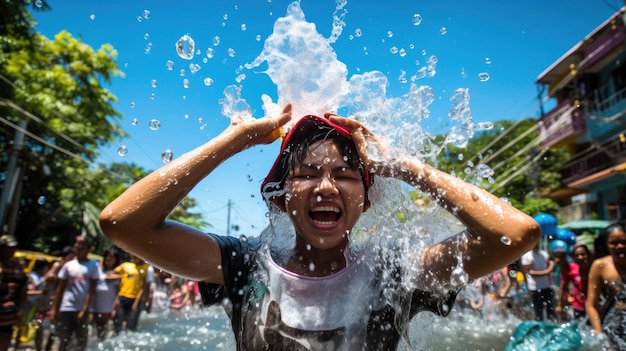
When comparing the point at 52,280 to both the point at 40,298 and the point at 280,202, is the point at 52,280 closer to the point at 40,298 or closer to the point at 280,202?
the point at 40,298

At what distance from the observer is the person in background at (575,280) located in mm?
6902

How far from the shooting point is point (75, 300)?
6.95m

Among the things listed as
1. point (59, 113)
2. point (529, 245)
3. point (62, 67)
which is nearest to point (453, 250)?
point (529, 245)

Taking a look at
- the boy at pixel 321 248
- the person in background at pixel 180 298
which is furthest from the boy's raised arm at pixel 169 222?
the person in background at pixel 180 298

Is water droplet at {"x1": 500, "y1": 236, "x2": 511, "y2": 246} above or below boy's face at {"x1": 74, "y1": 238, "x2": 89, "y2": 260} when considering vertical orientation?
below

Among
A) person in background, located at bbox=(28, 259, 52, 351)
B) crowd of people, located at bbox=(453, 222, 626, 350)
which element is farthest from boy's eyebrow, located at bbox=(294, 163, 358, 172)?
person in background, located at bbox=(28, 259, 52, 351)

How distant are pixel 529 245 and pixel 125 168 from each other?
4324cm

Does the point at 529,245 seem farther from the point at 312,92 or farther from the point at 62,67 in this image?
the point at 62,67

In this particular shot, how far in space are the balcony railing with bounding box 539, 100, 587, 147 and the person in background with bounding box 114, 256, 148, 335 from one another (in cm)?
2216

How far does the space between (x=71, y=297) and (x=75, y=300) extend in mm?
72

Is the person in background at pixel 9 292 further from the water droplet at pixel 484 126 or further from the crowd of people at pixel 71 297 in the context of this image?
the water droplet at pixel 484 126

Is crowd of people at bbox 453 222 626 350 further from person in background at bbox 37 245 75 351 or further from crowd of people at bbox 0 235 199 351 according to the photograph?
person in background at bbox 37 245 75 351

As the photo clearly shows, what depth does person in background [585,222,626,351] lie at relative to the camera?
3988 millimetres

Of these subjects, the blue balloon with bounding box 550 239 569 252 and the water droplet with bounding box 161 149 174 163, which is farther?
the blue balloon with bounding box 550 239 569 252
